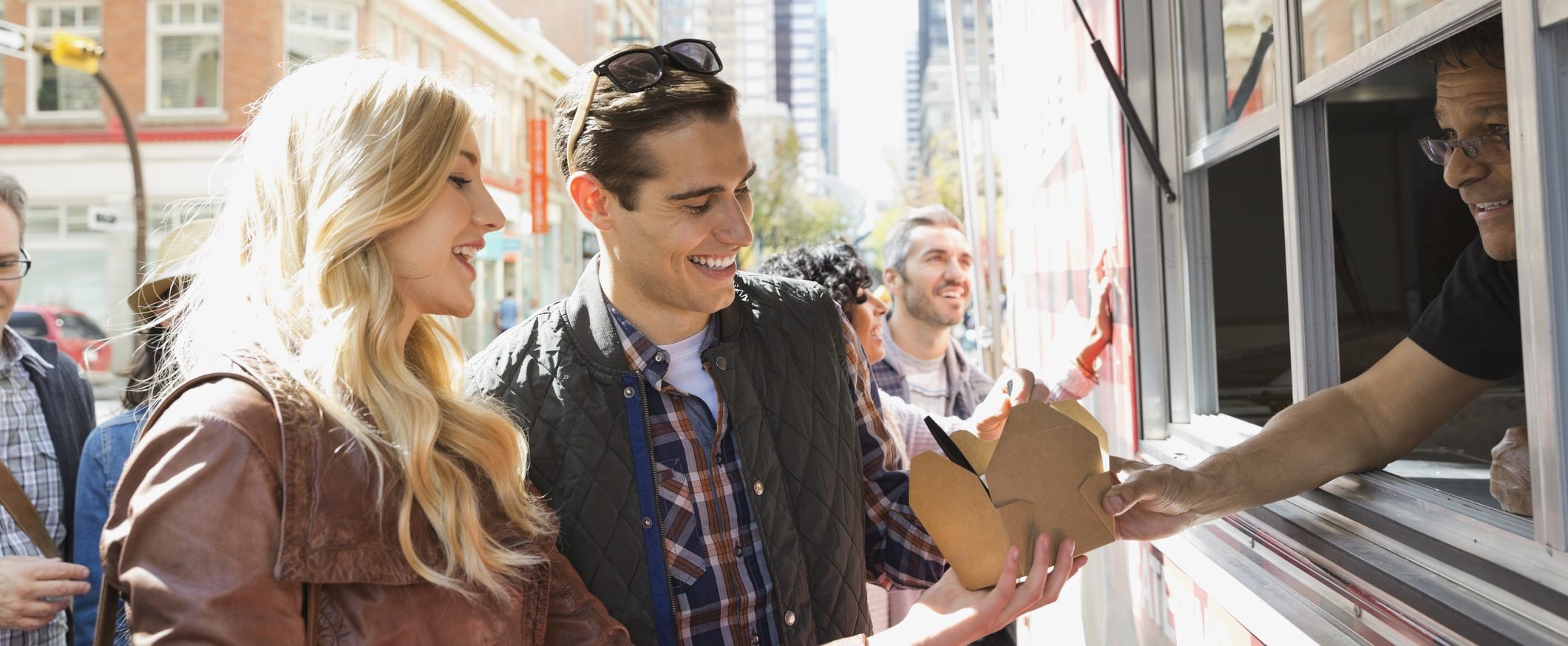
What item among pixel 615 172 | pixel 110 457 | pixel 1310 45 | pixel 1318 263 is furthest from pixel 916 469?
pixel 110 457

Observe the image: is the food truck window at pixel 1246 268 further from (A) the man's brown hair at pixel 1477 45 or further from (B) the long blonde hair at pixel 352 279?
(B) the long blonde hair at pixel 352 279

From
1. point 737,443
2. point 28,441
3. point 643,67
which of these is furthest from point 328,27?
Result: point 737,443

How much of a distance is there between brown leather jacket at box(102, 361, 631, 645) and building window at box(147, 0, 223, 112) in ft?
74.3

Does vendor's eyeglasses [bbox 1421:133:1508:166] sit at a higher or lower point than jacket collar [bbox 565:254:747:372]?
higher

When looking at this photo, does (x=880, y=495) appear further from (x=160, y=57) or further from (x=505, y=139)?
(x=505, y=139)

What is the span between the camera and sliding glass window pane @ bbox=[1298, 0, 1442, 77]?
1.58 m

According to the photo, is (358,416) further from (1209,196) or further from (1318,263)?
(1209,196)

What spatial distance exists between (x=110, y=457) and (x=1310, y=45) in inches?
113

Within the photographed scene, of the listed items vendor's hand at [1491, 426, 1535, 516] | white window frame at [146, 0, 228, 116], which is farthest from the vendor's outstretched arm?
white window frame at [146, 0, 228, 116]

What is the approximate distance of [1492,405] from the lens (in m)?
3.94

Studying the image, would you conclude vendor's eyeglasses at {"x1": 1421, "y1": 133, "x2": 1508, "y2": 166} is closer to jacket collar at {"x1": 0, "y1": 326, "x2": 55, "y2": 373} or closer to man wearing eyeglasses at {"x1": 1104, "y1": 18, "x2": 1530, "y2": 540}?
man wearing eyeglasses at {"x1": 1104, "y1": 18, "x2": 1530, "y2": 540}

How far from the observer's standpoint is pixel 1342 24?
178cm

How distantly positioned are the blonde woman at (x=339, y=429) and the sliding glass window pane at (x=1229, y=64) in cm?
152

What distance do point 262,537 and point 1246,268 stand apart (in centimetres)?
282
